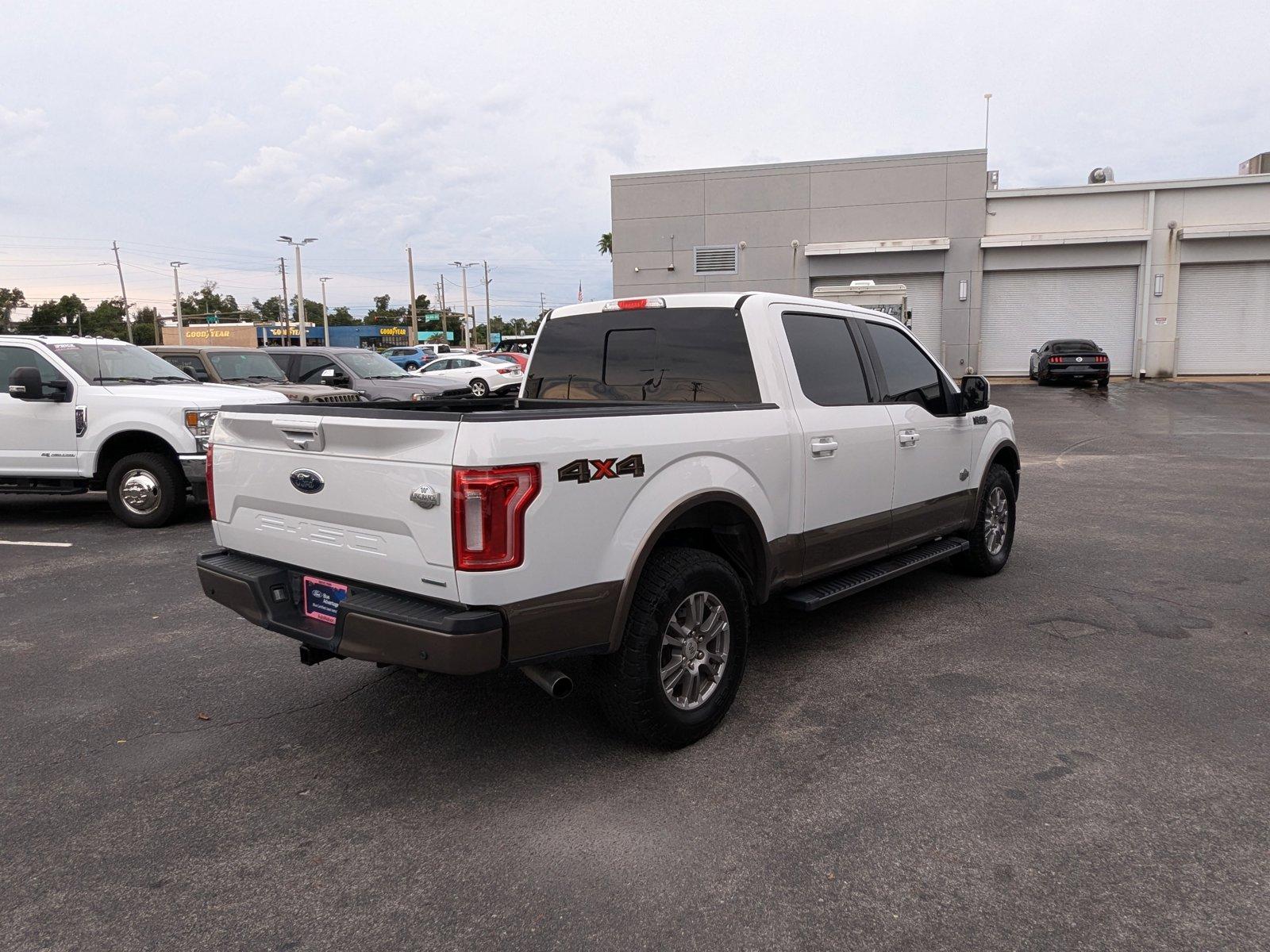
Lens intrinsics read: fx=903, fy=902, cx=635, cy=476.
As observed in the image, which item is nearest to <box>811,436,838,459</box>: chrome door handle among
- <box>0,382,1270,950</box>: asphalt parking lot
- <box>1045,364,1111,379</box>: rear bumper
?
<box>0,382,1270,950</box>: asphalt parking lot

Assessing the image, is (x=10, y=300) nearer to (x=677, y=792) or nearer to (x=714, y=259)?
(x=714, y=259)

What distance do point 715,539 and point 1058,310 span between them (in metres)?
30.5

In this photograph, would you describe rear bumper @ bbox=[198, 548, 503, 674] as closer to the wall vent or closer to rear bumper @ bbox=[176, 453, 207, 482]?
rear bumper @ bbox=[176, 453, 207, 482]

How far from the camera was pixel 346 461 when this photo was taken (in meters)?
3.40

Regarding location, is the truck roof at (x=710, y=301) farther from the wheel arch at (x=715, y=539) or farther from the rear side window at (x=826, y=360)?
the wheel arch at (x=715, y=539)

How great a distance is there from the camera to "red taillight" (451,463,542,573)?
3.03 m

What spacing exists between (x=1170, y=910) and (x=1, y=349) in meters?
10.5

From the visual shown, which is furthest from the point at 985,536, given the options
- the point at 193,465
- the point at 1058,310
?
the point at 1058,310

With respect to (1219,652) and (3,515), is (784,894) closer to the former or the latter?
(1219,652)

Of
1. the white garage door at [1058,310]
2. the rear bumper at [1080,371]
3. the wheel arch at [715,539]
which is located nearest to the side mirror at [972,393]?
the wheel arch at [715,539]

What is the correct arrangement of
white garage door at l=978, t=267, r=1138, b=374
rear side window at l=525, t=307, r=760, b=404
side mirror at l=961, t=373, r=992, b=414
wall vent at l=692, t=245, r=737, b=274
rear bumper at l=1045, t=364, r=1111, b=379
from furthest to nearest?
wall vent at l=692, t=245, r=737, b=274 → white garage door at l=978, t=267, r=1138, b=374 → rear bumper at l=1045, t=364, r=1111, b=379 → side mirror at l=961, t=373, r=992, b=414 → rear side window at l=525, t=307, r=760, b=404

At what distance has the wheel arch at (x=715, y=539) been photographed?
11.5 ft

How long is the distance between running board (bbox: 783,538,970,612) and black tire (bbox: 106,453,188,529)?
6603 millimetres

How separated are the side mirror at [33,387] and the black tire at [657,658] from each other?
7385mm
